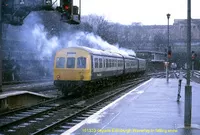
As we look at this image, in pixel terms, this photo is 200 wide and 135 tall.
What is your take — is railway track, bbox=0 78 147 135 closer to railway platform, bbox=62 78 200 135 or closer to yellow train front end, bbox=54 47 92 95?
railway platform, bbox=62 78 200 135

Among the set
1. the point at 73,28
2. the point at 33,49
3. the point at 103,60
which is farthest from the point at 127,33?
the point at 103,60

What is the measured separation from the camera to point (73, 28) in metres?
55.6

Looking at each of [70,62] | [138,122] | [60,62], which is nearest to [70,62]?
[70,62]

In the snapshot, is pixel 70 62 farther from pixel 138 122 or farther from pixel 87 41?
pixel 87 41

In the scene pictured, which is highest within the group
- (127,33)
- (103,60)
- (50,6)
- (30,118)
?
(127,33)

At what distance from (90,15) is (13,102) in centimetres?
7001

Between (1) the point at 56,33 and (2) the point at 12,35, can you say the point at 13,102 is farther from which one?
(1) the point at 56,33

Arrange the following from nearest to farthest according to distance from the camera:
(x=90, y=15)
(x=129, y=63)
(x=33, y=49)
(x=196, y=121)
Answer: (x=196, y=121) < (x=129, y=63) < (x=33, y=49) < (x=90, y=15)

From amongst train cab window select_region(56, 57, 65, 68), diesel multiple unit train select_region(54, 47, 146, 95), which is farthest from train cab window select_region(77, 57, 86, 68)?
train cab window select_region(56, 57, 65, 68)

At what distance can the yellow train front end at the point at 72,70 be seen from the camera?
21.4m

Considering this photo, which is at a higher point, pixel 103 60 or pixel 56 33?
pixel 56 33

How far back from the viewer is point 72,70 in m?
21.7

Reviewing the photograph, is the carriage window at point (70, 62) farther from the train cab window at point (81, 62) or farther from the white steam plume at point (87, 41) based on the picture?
the white steam plume at point (87, 41)

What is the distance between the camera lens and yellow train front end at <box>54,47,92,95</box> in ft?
70.2
